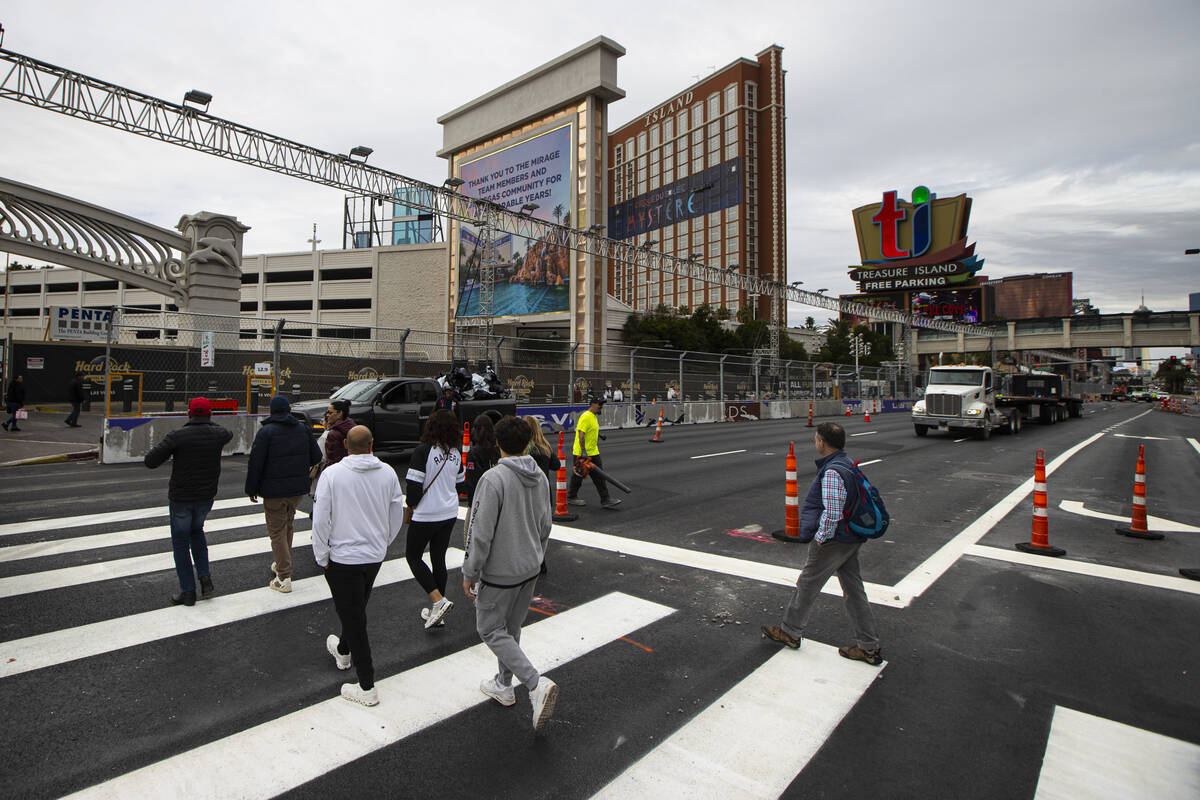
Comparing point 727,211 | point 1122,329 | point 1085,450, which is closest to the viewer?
point 1085,450

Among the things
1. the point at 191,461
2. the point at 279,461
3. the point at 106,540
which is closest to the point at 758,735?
the point at 279,461

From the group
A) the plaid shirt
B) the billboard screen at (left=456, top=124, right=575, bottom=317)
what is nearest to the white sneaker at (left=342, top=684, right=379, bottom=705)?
the plaid shirt

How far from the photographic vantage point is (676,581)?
594 cm

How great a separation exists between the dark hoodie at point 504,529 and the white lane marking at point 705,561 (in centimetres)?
Answer: 333

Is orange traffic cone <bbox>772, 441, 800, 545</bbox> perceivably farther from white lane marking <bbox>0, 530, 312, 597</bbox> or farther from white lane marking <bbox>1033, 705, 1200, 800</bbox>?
white lane marking <bbox>0, 530, 312, 597</bbox>

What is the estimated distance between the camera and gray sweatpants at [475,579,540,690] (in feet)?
11.0

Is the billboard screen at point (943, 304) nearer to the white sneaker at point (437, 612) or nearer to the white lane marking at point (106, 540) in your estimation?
the white lane marking at point (106, 540)

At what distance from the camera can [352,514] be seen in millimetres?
3709

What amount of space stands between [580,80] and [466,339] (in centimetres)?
3883

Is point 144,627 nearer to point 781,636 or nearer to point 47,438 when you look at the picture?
point 781,636

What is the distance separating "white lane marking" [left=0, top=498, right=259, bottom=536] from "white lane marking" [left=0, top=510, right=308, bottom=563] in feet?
2.34

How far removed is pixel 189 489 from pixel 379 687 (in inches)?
101

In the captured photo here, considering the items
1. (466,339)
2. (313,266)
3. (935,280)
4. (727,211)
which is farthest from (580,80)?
(727,211)

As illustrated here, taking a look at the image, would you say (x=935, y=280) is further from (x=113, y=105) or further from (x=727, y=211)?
(x=113, y=105)
